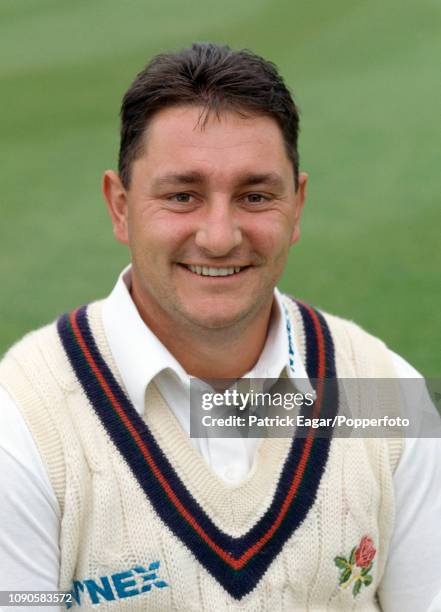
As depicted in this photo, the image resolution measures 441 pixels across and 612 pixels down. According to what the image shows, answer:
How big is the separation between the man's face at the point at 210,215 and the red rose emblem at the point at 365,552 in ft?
1.57

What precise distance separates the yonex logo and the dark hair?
763 millimetres

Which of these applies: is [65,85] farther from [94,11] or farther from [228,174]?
[228,174]

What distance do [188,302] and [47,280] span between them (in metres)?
2.07

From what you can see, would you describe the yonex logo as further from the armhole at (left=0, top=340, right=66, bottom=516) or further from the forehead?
the forehead

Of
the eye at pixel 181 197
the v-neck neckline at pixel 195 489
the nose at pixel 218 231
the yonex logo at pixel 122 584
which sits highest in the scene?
the eye at pixel 181 197

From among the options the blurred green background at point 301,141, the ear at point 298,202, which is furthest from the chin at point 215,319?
the blurred green background at point 301,141

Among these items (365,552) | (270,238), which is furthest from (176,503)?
(270,238)

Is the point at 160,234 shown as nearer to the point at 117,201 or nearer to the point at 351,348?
the point at 117,201

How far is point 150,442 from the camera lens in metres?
1.98

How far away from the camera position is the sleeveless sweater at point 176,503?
193 cm

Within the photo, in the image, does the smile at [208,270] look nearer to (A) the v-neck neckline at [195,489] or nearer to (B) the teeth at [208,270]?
(B) the teeth at [208,270]

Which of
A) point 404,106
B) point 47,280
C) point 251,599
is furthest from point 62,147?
point 251,599

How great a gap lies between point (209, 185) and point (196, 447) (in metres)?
0.48

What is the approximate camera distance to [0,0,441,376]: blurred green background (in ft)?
13.0
